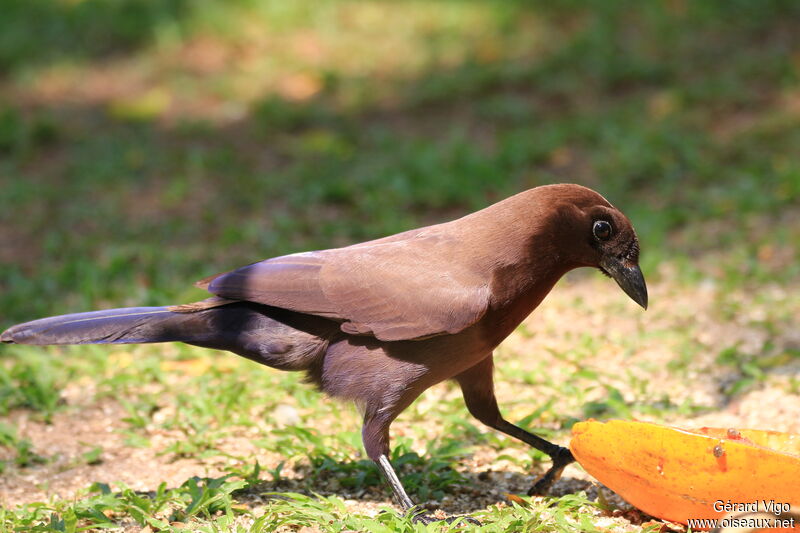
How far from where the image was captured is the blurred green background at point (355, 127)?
6.27 meters

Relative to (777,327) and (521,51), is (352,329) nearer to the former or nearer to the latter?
(777,327)

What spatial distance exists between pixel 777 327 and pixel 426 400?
185 centimetres

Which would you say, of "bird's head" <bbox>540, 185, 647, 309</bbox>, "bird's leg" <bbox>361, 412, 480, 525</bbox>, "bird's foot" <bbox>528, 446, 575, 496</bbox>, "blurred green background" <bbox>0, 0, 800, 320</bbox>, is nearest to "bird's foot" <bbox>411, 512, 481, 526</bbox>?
"bird's leg" <bbox>361, 412, 480, 525</bbox>

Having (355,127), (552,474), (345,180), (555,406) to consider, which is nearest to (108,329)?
(552,474)

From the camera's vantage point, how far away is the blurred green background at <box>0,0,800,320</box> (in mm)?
6266

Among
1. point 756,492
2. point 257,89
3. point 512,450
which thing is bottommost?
point 512,450

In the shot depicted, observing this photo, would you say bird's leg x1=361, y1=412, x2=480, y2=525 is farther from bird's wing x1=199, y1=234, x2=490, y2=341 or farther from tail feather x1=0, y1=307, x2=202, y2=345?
tail feather x1=0, y1=307, x2=202, y2=345

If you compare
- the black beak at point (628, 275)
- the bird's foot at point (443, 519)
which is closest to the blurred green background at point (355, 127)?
the black beak at point (628, 275)

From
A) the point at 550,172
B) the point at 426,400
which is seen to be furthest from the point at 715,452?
the point at 550,172

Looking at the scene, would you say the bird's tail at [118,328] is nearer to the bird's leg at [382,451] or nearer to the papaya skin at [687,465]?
the bird's leg at [382,451]

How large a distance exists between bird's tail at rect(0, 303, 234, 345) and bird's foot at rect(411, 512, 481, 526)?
988 millimetres

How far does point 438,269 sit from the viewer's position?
3.44m

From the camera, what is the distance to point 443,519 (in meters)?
3.29

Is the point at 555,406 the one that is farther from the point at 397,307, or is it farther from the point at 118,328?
the point at 118,328
